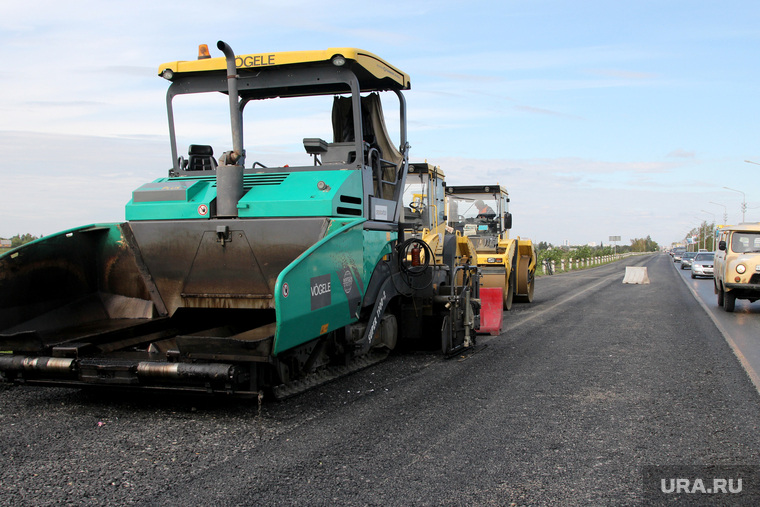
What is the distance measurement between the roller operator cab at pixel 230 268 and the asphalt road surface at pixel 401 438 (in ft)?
1.22

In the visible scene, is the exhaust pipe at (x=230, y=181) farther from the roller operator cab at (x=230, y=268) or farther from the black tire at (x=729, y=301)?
the black tire at (x=729, y=301)

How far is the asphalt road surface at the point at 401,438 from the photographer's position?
3.64 metres

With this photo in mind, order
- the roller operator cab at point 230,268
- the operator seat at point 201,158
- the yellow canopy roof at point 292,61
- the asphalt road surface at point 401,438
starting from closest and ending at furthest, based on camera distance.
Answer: the asphalt road surface at point 401,438 < the roller operator cab at point 230,268 < the yellow canopy roof at point 292,61 < the operator seat at point 201,158

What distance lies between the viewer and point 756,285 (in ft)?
44.9

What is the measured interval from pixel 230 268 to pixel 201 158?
5.47 feet

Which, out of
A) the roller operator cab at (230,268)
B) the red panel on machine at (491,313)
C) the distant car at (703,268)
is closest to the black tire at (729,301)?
the red panel on machine at (491,313)

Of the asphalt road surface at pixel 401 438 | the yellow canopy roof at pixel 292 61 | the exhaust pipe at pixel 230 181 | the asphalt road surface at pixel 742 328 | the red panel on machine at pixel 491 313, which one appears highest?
the yellow canopy roof at pixel 292 61

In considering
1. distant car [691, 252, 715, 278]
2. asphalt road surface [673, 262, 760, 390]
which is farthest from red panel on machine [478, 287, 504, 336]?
distant car [691, 252, 715, 278]

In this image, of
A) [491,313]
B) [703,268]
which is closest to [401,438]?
[491,313]

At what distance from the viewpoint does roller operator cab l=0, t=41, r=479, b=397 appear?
194 inches

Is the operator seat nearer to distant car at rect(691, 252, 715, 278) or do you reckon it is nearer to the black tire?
the black tire

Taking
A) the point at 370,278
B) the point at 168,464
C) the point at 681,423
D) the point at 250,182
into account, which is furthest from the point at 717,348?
the point at 168,464

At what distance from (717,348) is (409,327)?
453 centimetres

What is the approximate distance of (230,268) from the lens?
577cm
